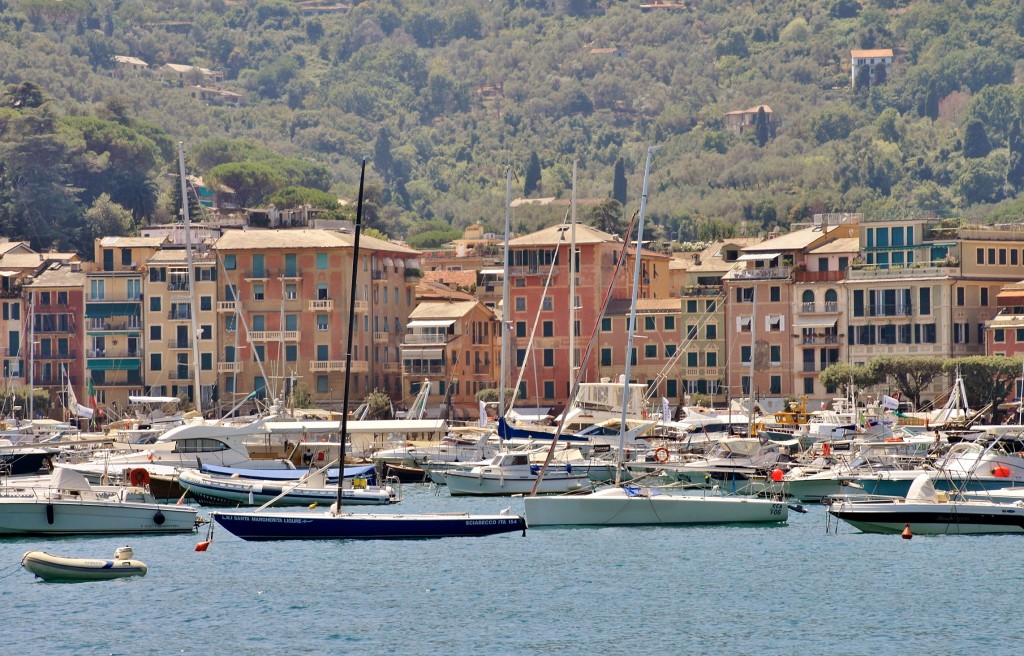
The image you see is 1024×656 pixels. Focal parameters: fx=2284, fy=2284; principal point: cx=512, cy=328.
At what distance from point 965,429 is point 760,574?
34.0m

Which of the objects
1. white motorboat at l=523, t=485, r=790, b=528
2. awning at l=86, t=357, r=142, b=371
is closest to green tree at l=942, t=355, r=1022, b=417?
awning at l=86, t=357, r=142, b=371

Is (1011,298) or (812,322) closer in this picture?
(1011,298)

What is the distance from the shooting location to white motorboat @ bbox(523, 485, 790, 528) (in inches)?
2486

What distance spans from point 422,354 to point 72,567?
→ 75.7 meters

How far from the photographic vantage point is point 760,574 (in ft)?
182

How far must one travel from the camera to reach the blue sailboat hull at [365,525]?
192 ft

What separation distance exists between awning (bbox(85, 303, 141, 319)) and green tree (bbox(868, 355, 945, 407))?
4235 centimetres

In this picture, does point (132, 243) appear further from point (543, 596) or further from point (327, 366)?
point (543, 596)

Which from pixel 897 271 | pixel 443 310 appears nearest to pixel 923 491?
pixel 897 271

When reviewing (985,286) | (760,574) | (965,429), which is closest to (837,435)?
(965,429)

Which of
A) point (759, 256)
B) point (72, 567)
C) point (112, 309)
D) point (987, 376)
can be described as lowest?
point (72, 567)

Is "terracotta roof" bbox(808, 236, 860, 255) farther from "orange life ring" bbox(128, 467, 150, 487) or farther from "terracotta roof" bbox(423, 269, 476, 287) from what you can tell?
"orange life ring" bbox(128, 467, 150, 487)

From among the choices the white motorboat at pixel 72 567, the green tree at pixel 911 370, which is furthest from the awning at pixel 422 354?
the white motorboat at pixel 72 567

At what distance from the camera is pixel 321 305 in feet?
415
